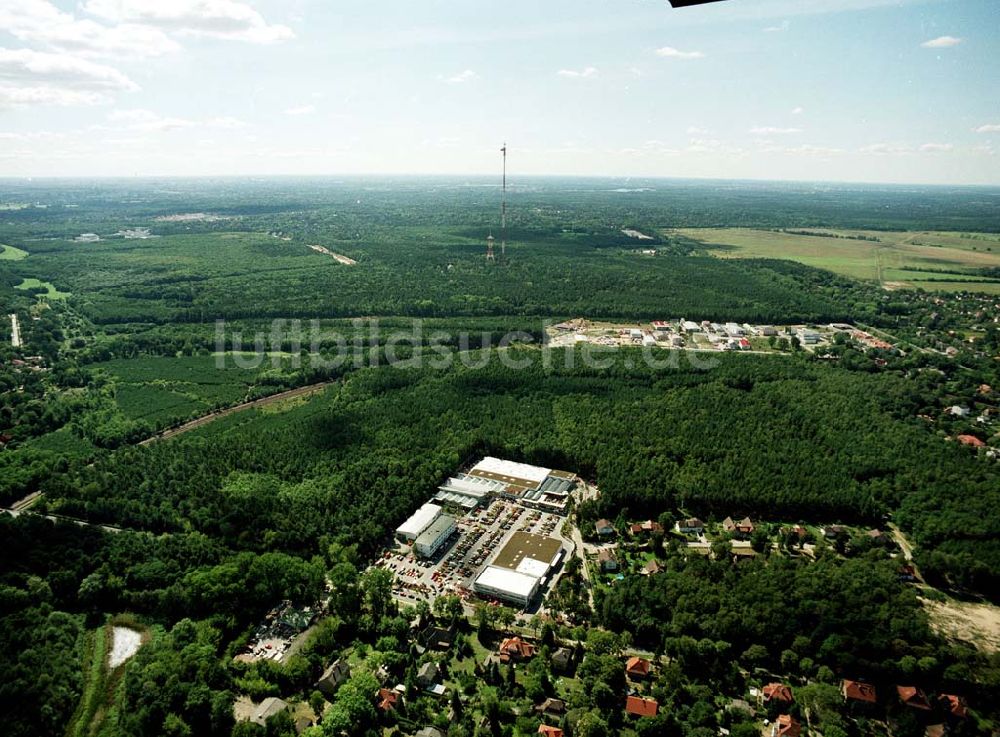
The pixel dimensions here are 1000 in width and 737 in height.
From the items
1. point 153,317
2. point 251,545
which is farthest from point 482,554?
point 153,317

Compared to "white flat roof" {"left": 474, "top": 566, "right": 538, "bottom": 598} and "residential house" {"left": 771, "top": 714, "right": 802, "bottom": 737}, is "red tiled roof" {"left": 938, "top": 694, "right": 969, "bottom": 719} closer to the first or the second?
"residential house" {"left": 771, "top": 714, "right": 802, "bottom": 737}

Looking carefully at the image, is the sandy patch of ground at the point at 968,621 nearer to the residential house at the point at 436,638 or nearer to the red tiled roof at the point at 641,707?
the red tiled roof at the point at 641,707

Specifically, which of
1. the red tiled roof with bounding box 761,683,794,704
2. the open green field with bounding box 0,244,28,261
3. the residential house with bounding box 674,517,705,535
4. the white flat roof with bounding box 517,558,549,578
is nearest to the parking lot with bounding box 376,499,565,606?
the white flat roof with bounding box 517,558,549,578

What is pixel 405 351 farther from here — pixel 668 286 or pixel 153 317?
pixel 668 286

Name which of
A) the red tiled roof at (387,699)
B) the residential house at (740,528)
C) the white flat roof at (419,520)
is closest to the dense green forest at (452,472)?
the red tiled roof at (387,699)

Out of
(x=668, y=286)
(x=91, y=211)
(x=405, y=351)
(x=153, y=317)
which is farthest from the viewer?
(x=91, y=211)

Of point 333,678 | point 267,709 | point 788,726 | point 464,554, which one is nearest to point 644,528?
point 464,554
